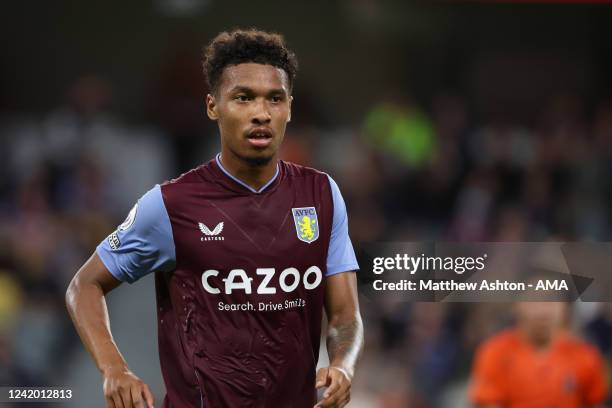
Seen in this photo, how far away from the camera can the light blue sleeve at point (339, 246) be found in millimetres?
3305

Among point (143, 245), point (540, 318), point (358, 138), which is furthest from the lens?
point (358, 138)

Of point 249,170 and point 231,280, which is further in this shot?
point 249,170

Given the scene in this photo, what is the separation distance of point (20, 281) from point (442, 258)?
166 inches

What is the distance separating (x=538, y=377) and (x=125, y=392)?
3262mm

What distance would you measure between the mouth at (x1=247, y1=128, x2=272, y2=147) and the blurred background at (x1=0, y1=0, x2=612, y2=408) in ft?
9.80

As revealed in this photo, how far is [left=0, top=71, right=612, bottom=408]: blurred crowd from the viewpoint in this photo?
7164mm

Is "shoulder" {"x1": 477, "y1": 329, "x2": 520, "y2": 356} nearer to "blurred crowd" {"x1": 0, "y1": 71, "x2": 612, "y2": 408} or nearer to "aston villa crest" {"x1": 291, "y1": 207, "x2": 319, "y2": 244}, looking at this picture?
"blurred crowd" {"x1": 0, "y1": 71, "x2": 612, "y2": 408}

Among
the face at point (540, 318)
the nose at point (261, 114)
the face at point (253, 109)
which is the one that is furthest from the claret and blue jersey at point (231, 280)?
the face at point (540, 318)

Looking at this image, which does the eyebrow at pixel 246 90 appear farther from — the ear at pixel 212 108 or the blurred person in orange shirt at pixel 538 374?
the blurred person in orange shirt at pixel 538 374

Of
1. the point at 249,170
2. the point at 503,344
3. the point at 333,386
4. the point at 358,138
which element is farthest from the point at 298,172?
the point at 358,138

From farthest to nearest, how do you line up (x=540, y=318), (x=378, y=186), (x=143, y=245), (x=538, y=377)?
(x=378, y=186)
(x=538, y=377)
(x=540, y=318)
(x=143, y=245)

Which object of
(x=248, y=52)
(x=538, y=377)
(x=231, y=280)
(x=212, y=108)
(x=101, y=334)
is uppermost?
(x=248, y=52)

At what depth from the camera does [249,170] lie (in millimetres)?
3258

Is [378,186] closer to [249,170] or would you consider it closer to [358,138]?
[358,138]
